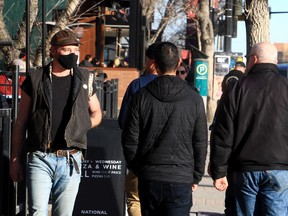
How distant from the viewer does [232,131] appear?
565 centimetres

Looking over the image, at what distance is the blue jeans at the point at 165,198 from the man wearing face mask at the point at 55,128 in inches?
24.1

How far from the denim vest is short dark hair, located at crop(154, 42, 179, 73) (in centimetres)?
64

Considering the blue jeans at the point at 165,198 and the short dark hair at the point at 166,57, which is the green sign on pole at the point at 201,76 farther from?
the blue jeans at the point at 165,198

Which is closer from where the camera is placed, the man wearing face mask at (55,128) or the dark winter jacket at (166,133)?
the dark winter jacket at (166,133)

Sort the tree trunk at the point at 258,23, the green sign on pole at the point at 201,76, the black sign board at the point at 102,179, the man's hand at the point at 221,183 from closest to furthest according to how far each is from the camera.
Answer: the man's hand at the point at 221,183 < the black sign board at the point at 102,179 < the tree trunk at the point at 258,23 < the green sign on pole at the point at 201,76

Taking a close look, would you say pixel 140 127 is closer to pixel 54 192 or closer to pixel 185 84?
pixel 185 84

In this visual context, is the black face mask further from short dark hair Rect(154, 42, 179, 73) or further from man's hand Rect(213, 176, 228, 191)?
man's hand Rect(213, 176, 228, 191)

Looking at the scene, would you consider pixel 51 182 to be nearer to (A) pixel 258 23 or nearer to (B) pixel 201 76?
(A) pixel 258 23

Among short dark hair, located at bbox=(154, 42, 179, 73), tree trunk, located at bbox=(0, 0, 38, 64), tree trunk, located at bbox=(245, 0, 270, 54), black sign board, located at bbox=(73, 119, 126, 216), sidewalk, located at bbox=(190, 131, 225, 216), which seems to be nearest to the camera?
short dark hair, located at bbox=(154, 42, 179, 73)

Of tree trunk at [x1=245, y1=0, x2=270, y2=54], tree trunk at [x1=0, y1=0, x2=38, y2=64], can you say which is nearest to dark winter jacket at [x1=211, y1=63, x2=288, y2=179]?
tree trunk at [x1=0, y1=0, x2=38, y2=64]

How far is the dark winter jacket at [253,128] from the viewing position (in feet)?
18.3

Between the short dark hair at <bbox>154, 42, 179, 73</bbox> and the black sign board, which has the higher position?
the short dark hair at <bbox>154, 42, 179, 73</bbox>

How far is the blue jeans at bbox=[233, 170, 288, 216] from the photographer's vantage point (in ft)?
18.2

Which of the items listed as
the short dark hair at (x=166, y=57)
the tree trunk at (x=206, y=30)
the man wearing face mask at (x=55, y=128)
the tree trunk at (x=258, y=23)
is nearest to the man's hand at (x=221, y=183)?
the short dark hair at (x=166, y=57)
